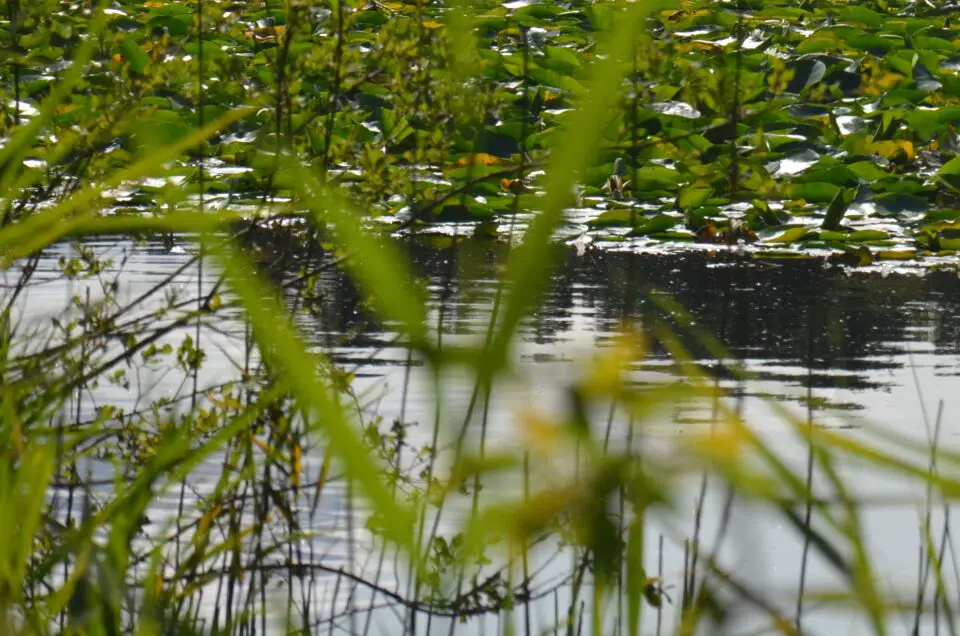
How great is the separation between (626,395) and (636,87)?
1.08 metres

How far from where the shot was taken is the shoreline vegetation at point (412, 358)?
60cm

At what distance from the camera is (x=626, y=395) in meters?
0.61

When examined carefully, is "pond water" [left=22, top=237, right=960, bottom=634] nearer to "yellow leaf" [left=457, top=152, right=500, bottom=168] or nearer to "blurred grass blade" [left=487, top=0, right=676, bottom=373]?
"yellow leaf" [left=457, top=152, right=500, bottom=168]

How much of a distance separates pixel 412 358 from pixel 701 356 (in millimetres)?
1328

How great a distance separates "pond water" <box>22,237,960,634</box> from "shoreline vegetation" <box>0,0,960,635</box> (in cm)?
3

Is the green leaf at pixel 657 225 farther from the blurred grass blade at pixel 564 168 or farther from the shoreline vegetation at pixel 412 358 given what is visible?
the blurred grass blade at pixel 564 168

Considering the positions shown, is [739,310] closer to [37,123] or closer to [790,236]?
[790,236]

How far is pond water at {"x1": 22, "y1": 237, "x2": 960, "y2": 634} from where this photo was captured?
2.28m

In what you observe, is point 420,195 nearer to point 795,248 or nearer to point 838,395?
point 838,395

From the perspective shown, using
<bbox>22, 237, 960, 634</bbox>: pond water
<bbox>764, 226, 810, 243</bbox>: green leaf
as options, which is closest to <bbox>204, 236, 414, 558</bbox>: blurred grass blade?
<bbox>22, 237, 960, 634</bbox>: pond water

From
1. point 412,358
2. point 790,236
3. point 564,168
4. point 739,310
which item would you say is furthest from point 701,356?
point 564,168

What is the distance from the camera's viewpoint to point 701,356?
3910 millimetres

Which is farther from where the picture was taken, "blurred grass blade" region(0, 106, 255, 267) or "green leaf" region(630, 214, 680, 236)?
"green leaf" region(630, 214, 680, 236)

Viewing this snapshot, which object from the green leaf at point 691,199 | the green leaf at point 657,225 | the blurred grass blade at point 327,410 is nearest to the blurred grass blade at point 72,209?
the blurred grass blade at point 327,410
